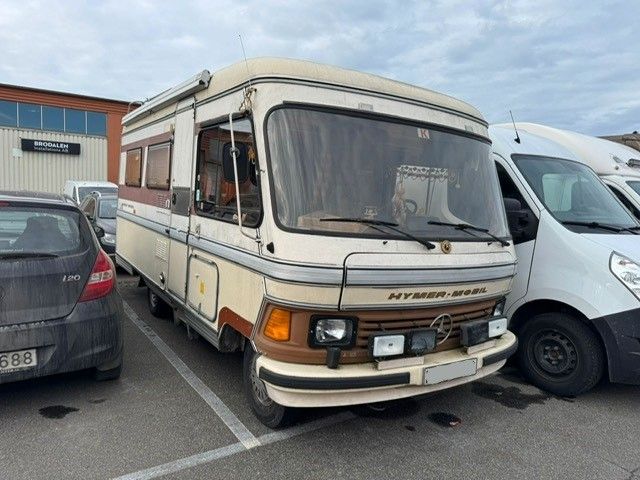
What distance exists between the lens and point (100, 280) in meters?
3.87

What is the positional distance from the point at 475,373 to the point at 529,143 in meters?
3.03

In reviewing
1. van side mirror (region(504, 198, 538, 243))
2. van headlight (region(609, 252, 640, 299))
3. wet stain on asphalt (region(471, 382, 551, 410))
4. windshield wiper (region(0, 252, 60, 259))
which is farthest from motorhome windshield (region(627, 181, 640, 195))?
windshield wiper (region(0, 252, 60, 259))

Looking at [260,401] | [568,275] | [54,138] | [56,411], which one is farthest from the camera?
[54,138]

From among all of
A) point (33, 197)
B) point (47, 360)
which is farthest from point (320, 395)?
point (33, 197)

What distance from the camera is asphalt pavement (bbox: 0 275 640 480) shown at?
3127 mm

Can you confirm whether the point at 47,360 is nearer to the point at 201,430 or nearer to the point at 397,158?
the point at 201,430

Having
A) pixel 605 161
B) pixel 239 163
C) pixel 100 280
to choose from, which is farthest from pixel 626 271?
pixel 100 280

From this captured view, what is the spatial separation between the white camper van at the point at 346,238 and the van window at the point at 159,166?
1236 mm

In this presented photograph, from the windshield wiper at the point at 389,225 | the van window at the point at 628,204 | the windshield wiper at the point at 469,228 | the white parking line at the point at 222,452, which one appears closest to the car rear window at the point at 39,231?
the white parking line at the point at 222,452

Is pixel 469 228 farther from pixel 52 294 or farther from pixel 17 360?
pixel 17 360

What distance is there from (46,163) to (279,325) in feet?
83.5

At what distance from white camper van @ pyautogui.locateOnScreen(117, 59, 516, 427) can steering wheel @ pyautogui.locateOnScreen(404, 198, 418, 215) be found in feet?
0.04

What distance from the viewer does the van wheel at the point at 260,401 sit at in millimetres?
3496

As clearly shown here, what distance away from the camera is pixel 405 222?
11.1ft
